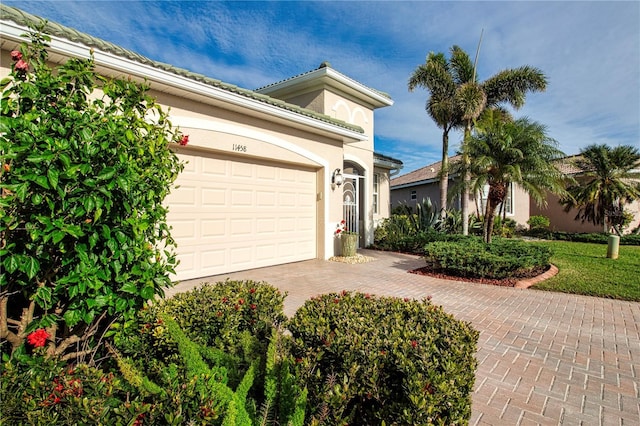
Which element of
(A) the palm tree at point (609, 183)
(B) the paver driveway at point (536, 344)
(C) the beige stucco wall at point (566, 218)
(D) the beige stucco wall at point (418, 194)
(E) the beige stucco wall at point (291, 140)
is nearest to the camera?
→ (B) the paver driveway at point (536, 344)

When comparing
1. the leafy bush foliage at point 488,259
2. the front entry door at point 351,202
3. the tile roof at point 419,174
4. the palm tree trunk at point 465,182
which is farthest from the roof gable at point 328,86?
the tile roof at point 419,174

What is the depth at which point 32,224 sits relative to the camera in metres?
1.89

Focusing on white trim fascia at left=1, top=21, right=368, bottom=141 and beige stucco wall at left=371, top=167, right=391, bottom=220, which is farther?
beige stucco wall at left=371, top=167, right=391, bottom=220

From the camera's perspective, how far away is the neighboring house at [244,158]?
6012 millimetres

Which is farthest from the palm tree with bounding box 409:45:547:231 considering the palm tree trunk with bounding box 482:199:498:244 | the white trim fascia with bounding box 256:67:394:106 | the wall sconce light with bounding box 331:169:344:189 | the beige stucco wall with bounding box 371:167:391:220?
the wall sconce light with bounding box 331:169:344:189

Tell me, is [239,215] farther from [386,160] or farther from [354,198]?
[386,160]

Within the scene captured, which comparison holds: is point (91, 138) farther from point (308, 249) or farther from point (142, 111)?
point (308, 249)

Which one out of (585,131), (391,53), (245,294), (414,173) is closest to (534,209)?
(585,131)

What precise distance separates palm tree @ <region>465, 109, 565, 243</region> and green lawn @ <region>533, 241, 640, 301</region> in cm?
236

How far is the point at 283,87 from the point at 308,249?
21.2 ft

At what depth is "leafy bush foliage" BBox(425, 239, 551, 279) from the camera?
316 inches

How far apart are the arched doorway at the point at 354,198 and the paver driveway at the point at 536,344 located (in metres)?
4.36

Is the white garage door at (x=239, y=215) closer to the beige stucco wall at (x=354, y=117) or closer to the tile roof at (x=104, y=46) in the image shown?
the tile roof at (x=104, y=46)

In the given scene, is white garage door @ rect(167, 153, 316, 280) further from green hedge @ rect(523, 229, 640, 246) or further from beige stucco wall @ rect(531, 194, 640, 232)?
beige stucco wall @ rect(531, 194, 640, 232)
